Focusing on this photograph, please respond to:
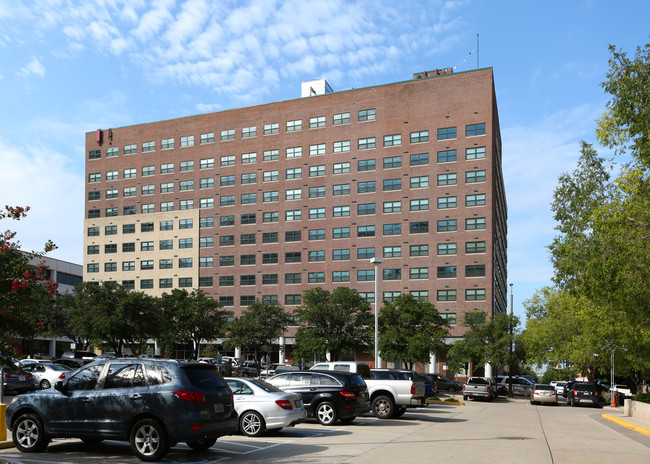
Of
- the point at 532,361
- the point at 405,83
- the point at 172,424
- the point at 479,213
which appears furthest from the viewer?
the point at 405,83

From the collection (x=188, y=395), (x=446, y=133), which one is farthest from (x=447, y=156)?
(x=188, y=395)

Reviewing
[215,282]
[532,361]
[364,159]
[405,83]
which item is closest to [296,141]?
[364,159]

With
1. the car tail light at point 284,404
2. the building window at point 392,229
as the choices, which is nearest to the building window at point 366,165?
the building window at point 392,229

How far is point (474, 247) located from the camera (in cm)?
7056

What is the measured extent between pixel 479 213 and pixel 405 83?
17986 millimetres

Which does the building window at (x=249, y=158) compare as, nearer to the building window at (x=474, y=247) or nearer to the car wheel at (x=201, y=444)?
the building window at (x=474, y=247)

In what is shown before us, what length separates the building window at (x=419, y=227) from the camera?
72.9 meters

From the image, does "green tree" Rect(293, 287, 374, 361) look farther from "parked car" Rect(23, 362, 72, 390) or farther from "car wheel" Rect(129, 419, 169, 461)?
"car wheel" Rect(129, 419, 169, 461)

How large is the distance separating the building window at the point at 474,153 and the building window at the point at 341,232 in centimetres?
1618

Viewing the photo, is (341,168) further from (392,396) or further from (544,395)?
(392,396)

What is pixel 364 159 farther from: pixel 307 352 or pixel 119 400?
pixel 119 400

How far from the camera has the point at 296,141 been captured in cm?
8069

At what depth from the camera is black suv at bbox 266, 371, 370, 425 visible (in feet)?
64.9

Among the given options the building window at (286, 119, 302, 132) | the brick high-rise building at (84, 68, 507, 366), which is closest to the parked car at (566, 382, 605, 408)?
the brick high-rise building at (84, 68, 507, 366)
